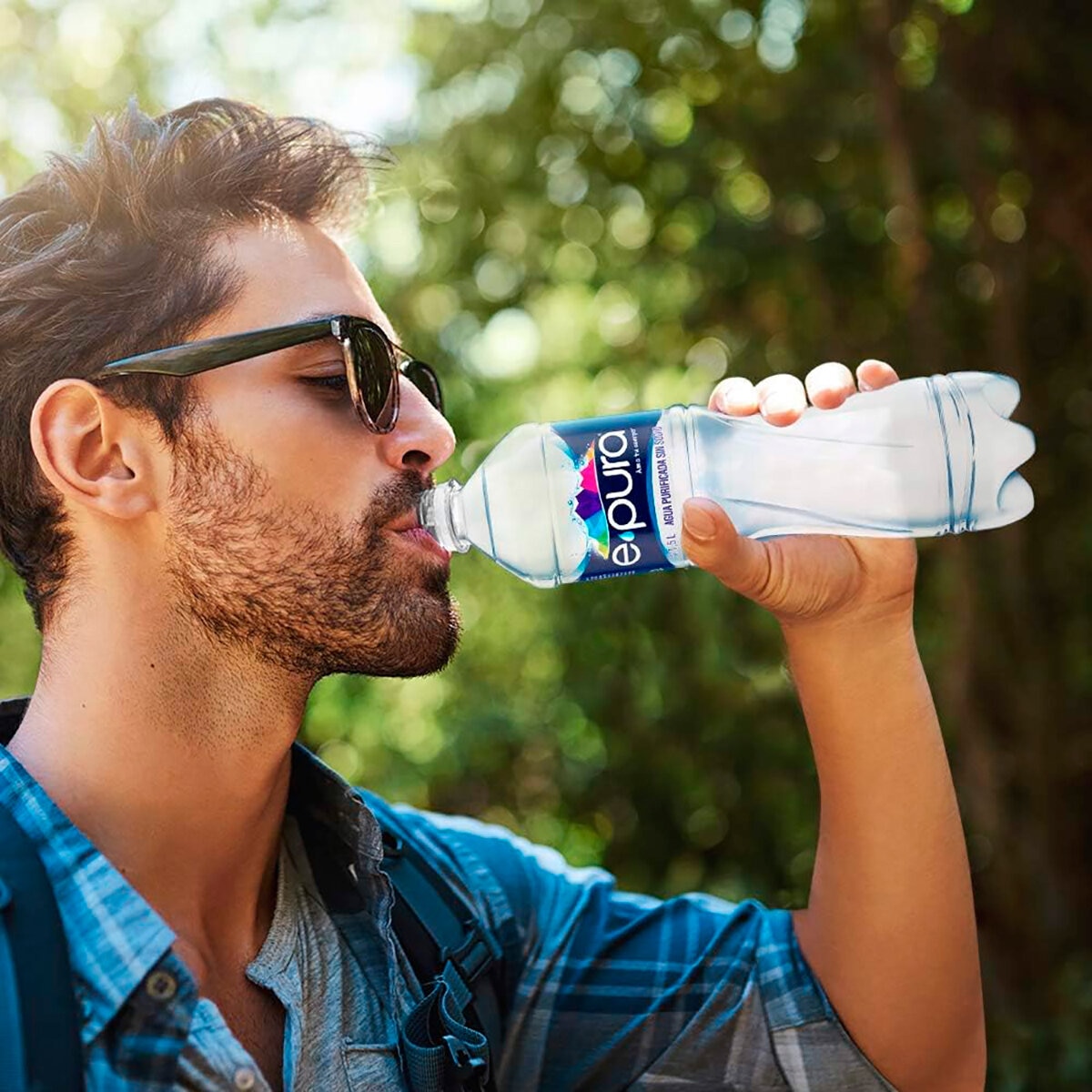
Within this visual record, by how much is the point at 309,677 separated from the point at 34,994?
0.65m

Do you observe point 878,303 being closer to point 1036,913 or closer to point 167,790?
point 1036,913

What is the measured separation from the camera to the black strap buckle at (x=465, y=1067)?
1703mm

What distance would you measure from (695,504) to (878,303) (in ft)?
8.47

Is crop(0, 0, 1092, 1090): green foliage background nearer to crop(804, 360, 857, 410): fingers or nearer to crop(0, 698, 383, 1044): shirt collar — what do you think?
crop(804, 360, 857, 410): fingers

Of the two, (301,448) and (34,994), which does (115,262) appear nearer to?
(301,448)

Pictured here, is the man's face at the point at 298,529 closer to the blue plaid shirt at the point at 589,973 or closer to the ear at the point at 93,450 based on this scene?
the ear at the point at 93,450

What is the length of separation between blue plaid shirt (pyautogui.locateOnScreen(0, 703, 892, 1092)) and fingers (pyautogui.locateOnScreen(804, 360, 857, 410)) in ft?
2.55

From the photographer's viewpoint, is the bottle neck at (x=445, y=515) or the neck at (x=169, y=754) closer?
the neck at (x=169, y=754)

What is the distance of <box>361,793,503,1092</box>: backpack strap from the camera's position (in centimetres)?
171

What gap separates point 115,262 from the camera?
2029mm

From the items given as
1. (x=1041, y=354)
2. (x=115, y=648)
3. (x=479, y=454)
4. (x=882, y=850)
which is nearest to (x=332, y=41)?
(x=479, y=454)

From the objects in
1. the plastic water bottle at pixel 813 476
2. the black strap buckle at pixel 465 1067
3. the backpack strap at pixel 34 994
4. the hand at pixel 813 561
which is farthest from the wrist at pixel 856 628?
the backpack strap at pixel 34 994

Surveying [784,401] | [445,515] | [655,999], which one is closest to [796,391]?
[784,401]

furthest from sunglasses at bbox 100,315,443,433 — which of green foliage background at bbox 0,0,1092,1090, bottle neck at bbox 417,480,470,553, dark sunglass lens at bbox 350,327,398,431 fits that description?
green foliage background at bbox 0,0,1092,1090
